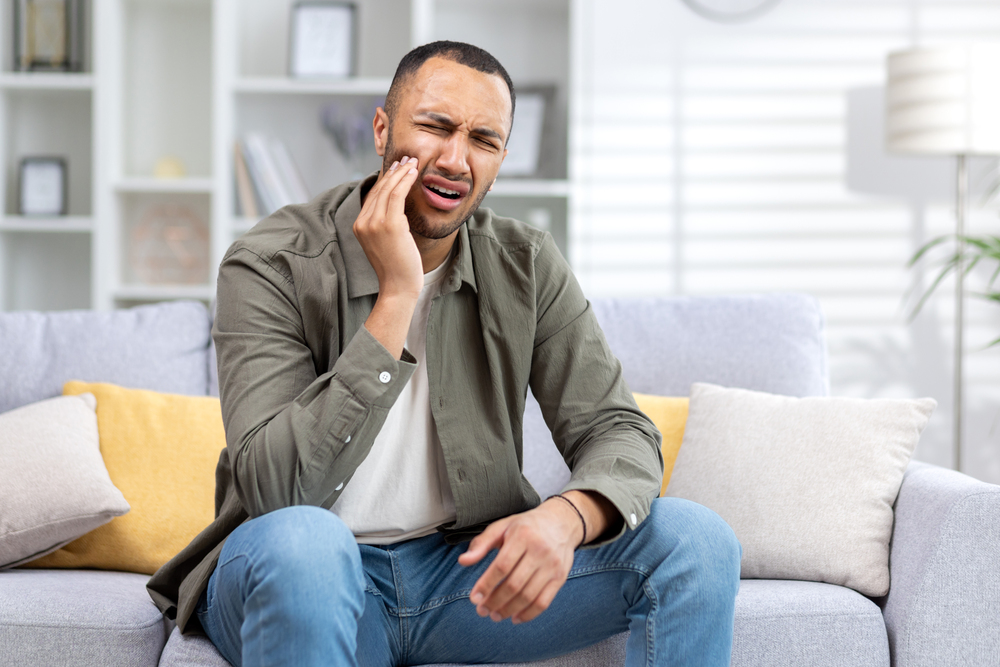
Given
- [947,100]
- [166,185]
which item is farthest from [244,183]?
[947,100]

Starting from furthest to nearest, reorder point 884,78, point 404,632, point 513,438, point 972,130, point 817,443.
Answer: point 884,78 < point 972,130 < point 817,443 < point 513,438 < point 404,632

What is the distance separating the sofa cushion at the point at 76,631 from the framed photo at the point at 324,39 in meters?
1.95

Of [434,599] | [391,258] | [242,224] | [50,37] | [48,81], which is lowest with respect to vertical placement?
[434,599]

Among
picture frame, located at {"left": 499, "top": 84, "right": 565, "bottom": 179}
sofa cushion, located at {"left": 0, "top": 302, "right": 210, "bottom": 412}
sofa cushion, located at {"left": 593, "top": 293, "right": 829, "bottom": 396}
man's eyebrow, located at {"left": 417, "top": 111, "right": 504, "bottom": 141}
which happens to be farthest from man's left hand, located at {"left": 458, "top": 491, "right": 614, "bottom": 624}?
picture frame, located at {"left": 499, "top": 84, "right": 565, "bottom": 179}

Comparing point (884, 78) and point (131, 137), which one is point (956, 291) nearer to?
point (884, 78)

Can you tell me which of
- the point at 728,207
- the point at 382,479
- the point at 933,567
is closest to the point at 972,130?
the point at 728,207

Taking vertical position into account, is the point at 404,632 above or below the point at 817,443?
below

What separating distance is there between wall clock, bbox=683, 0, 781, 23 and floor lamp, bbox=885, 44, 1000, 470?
507 mm

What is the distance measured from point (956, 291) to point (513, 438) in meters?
2.09

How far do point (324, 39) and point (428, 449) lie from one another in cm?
198

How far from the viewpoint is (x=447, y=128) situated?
1.24 metres

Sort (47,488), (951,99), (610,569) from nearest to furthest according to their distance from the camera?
(610,569) → (47,488) → (951,99)

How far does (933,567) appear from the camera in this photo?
4.34 ft

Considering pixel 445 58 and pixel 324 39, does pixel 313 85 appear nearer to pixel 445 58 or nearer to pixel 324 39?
pixel 324 39
